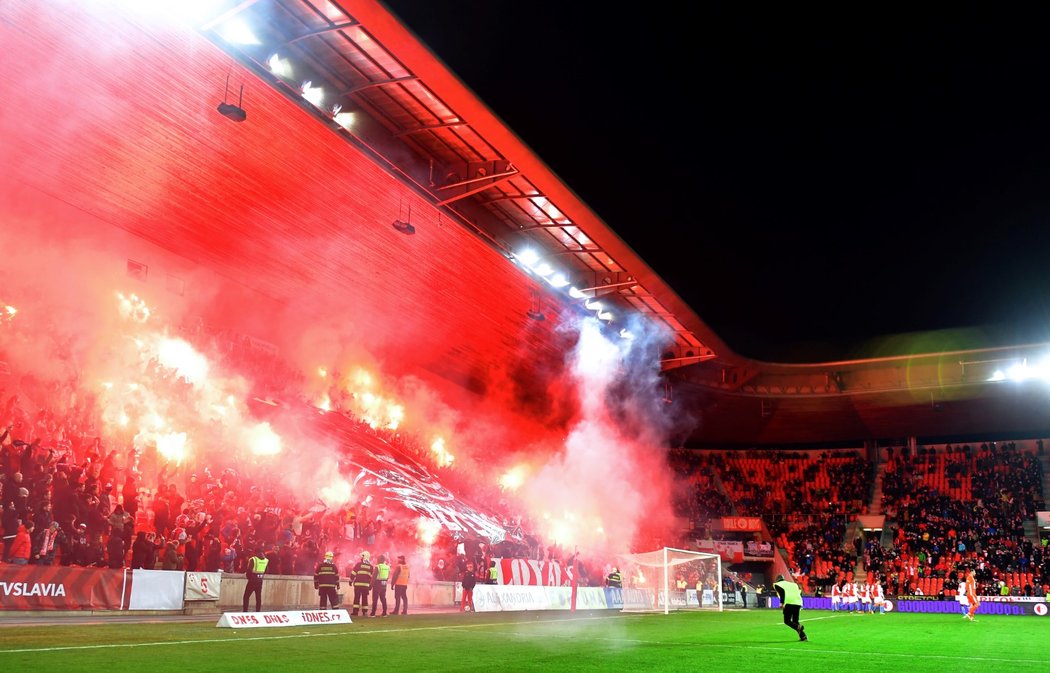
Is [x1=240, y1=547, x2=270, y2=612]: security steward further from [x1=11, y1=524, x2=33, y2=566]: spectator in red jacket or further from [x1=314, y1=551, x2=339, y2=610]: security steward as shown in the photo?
[x1=11, y1=524, x2=33, y2=566]: spectator in red jacket

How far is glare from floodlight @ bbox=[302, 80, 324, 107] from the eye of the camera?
1978 centimetres

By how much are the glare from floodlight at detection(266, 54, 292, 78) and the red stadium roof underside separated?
148mm

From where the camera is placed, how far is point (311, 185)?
23484 mm

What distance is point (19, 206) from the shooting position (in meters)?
21.9

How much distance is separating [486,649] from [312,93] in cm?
1408

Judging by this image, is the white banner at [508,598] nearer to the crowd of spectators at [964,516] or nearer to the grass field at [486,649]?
the grass field at [486,649]

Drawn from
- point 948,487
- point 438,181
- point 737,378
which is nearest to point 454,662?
point 438,181

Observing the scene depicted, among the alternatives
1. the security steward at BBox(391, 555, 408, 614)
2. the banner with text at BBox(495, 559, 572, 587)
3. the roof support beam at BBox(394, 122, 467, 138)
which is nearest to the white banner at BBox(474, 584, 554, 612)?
the banner with text at BBox(495, 559, 572, 587)

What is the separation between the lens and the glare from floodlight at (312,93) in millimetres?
19781

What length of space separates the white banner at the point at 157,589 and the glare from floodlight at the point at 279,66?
11289 millimetres

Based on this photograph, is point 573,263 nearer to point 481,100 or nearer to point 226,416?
point 481,100

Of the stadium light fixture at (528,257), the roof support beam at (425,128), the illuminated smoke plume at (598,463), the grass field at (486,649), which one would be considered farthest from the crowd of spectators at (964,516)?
the roof support beam at (425,128)

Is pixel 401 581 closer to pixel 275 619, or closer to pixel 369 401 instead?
pixel 275 619

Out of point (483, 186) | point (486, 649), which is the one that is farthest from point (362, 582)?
point (483, 186)
